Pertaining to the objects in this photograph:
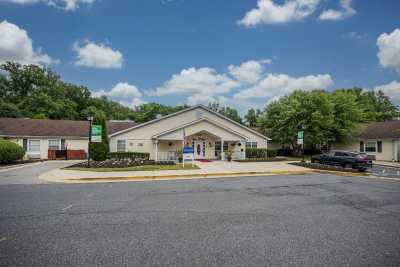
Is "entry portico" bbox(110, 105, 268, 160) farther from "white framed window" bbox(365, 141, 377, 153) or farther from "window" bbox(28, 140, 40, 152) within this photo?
"white framed window" bbox(365, 141, 377, 153)

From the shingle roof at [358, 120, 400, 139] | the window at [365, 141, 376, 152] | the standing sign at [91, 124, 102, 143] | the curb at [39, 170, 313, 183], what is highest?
the shingle roof at [358, 120, 400, 139]

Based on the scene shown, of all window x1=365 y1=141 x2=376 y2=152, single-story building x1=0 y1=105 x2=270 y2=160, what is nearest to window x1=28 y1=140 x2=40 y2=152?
single-story building x1=0 y1=105 x2=270 y2=160

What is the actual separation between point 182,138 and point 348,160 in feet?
50.7

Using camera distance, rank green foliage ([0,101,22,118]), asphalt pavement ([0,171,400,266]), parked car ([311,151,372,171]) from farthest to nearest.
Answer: green foliage ([0,101,22,118]), parked car ([311,151,372,171]), asphalt pavement ([0,171,400,266])

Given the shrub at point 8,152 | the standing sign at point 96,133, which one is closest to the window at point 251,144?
the standing sign at point 96,133

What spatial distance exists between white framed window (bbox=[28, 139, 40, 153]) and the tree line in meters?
7.80

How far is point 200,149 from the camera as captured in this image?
2822 centimetres

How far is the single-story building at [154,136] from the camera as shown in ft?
84.0

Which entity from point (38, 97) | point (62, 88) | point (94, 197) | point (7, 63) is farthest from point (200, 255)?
point (7, 63)

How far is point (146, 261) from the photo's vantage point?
368 centimetres

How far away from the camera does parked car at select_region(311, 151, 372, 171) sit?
718 inches

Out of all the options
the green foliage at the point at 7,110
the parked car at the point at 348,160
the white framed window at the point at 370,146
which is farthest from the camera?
the green foliage at the point at 7,110

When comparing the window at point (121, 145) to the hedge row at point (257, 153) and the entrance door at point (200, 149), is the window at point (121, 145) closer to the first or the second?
the entrance door at point (200, 149)

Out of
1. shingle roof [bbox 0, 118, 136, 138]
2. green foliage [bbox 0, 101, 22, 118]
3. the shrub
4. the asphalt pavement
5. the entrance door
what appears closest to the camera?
the asphalt pavement
